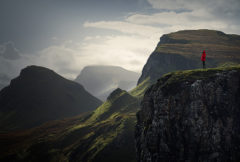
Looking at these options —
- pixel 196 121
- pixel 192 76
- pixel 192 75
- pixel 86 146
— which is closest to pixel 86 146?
pixel 86 146

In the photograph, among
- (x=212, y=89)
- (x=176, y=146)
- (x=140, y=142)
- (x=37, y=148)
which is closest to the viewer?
(x=176, y=146)

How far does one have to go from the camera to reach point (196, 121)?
66688mm

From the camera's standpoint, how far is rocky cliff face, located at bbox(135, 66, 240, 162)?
64.7 metres

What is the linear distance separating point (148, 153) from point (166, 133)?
37.8 feet

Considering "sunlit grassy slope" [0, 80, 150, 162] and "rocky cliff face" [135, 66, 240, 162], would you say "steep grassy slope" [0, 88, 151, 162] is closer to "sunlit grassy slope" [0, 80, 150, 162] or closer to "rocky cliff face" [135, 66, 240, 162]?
"sunlit grassy slope" [0, 80, 150, 162]

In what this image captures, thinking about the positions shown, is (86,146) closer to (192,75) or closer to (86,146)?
(86,146)

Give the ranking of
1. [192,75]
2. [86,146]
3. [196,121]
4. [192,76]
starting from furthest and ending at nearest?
[86,146] → [192,75] → [192,76] → [196,121]

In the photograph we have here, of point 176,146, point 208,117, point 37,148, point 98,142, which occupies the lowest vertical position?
point 37,148

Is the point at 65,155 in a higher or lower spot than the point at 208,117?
lower

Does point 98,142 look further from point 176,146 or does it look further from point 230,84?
point 230,84

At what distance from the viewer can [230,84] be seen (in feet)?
233

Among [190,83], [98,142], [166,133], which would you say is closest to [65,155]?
[98,142]

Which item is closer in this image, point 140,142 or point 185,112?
point 185,112

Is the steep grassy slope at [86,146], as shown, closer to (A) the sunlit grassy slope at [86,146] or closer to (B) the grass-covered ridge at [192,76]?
(A) the sunlit grassy slope at [86,146]
